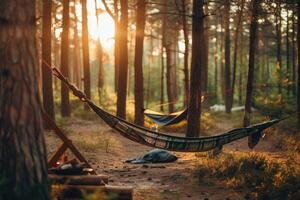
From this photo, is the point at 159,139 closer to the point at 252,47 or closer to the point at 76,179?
the point at 76,179

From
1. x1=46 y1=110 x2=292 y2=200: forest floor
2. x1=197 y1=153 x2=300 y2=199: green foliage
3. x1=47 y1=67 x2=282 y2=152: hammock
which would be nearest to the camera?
x1=197 y1=153 x2=300 y2=199: green foliage

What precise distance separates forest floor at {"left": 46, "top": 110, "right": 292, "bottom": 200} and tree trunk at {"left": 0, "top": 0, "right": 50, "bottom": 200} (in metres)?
2.43

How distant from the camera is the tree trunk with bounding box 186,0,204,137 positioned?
10.8m

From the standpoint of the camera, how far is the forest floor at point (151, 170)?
24.0 feet

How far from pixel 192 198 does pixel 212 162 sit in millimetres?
1615

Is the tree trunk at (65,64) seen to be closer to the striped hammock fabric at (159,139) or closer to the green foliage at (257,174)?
the striped hammock fabric at (159,139)

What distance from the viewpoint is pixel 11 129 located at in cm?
477

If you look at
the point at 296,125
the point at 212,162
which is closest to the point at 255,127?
the point at 212,162

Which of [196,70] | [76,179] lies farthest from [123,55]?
[76,179]

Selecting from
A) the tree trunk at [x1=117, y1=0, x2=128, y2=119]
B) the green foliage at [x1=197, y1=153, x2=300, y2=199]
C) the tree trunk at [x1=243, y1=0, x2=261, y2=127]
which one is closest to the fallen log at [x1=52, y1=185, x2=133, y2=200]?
the green foliage at [x1=197, y1=153, x2=300, y2=199]

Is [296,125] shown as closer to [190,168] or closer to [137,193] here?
[190,168]

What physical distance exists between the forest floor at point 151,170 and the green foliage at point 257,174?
188 millimetres

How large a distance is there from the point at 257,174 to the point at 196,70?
4.09 m

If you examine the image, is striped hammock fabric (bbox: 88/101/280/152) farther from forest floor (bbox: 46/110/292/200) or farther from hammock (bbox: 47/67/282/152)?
forest floor (bbox: 46/110/292/200)
